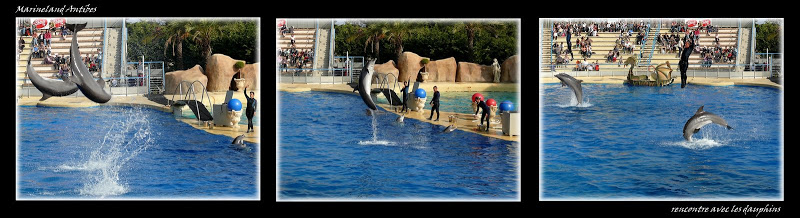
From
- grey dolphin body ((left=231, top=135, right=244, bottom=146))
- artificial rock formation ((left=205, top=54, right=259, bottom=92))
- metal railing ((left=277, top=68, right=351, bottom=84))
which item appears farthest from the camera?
metal railing ((left=277, top=68, right=351, bottom=84))

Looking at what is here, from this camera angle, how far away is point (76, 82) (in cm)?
1459

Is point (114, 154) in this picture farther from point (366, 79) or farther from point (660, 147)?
point (660, 147)

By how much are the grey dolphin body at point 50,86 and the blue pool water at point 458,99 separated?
4.64 meters

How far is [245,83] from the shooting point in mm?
14602

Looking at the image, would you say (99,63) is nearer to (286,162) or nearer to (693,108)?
(286,162)

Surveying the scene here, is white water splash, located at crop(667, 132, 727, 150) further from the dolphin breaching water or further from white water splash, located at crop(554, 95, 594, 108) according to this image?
the dolphin breaching water

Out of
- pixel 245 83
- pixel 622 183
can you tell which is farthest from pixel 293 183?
pixel 622 183

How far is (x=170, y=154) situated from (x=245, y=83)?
4.77 ft

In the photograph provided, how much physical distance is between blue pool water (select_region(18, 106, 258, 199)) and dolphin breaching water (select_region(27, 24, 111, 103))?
9.0 inches

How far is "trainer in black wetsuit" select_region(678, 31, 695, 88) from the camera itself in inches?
663

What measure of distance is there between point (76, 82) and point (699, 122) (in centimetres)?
901

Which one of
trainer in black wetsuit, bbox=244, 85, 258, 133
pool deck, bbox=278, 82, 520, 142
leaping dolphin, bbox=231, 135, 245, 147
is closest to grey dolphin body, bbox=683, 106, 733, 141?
pool deck, bbox=278, 82, 520, 142

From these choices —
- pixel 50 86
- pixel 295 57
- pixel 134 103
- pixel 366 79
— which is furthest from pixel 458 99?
pixel 50 86

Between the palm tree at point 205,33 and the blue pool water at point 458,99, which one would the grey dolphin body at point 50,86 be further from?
the blue pool water at point 458,99
